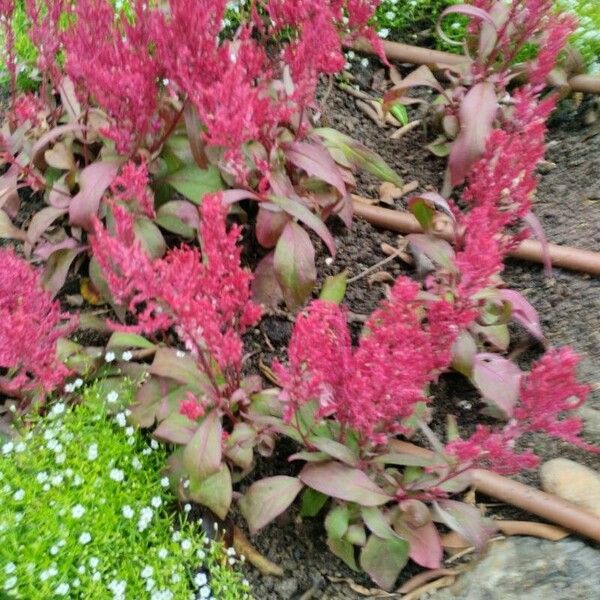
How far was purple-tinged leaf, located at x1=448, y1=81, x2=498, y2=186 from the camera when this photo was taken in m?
2.73

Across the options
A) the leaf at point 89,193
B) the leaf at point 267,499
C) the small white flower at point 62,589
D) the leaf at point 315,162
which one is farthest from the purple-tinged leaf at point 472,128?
the small white flower at point 62,589

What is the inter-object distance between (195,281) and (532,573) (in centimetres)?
121

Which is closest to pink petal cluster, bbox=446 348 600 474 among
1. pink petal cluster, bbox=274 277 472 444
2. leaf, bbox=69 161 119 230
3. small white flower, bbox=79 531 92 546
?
pink petal cluster, bbox=274 277 472 444

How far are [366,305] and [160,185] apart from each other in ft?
2.59

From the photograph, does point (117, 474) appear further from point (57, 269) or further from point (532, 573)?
point (532, 573)

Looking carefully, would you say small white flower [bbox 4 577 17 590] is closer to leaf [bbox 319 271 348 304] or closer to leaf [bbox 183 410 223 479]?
leaf [bbox 183 410 223 479]

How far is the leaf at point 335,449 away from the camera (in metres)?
2.02

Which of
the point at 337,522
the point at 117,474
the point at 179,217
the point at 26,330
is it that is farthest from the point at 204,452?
the point at 179,217

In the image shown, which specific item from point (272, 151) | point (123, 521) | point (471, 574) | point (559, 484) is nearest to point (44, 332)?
point (123, 521)

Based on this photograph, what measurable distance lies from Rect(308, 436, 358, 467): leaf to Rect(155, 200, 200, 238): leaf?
0.76 m

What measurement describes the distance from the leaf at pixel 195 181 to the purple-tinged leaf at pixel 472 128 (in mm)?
857

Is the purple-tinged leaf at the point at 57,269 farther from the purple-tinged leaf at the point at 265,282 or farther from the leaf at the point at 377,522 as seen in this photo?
the leaf at the point at 377,522

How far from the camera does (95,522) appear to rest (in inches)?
Result: 79.6

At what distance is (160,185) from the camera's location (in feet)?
8.20
